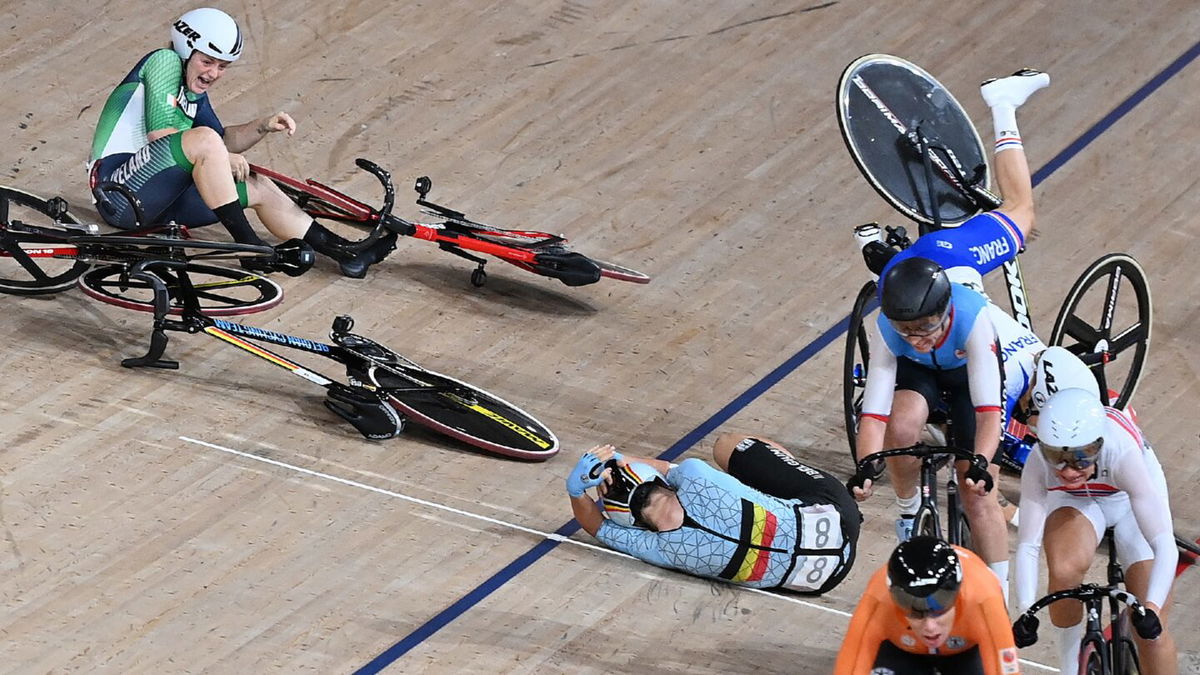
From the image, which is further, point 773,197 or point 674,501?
point 773,197

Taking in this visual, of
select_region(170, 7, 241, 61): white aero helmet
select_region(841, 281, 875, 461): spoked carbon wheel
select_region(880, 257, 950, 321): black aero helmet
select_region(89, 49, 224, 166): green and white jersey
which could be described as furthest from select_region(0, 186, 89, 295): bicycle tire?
select_region(880, 257, 950, 321): black aero helmet

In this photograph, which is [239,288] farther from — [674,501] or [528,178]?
[674,501]

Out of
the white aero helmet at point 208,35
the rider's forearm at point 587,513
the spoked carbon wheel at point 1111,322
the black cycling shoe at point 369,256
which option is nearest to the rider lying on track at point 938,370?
the spoked carbon wheel at point 1111,322

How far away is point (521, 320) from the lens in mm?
6836

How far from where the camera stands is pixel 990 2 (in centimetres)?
907

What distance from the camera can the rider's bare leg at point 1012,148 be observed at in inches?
234

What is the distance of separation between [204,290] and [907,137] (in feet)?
8.06

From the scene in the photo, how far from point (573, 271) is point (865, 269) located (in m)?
1.27

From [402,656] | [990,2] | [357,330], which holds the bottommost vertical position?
[402,656]

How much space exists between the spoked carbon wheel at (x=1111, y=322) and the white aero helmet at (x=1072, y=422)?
1392 mm

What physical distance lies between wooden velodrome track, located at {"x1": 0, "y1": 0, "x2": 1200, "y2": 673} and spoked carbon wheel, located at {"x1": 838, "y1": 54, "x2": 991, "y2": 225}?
830 millimetres

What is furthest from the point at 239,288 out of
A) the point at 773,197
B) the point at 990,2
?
the point at 990,2

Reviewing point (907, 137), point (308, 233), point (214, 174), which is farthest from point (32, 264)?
point (907, 137)

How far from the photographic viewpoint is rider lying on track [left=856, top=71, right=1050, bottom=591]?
4781 mm
